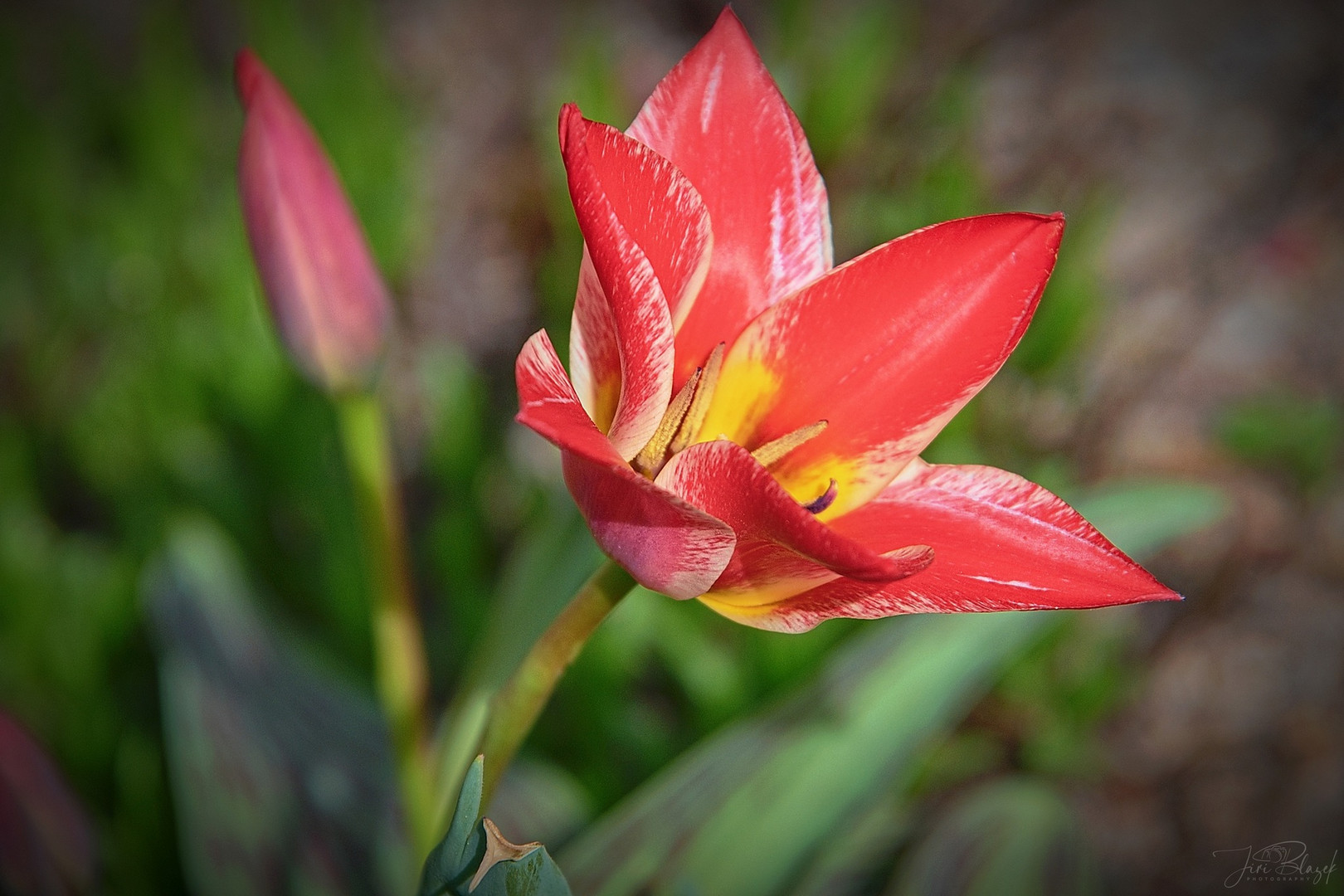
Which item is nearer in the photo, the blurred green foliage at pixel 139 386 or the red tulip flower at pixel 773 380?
the red tulip flower at pixel 773 380

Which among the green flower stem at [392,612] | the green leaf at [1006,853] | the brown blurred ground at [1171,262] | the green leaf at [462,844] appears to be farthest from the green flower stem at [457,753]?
the brown blurred ground at [1171,262]

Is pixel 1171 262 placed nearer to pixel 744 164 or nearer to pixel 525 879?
pixel 744 164

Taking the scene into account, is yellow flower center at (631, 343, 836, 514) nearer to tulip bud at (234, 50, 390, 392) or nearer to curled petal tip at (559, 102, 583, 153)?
curled petal tip at (559, 102, 583, 153)

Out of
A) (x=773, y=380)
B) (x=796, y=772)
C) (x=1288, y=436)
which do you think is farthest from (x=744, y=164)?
(x=1288, y=436)

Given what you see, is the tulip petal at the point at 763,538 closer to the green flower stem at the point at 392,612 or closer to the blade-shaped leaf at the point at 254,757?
the green flower stem at the point at 392,612

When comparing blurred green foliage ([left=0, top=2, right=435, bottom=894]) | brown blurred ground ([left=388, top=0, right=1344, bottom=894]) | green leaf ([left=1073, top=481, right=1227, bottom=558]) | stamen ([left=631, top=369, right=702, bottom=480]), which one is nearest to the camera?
stamen ([left=631, top=369, right=702, bottom=480])

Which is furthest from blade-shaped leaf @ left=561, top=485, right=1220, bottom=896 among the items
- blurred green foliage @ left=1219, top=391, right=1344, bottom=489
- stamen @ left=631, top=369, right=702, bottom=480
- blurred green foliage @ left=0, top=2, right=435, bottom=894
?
blurred green foliage @ left=1219, top=391, right=1344, bottom=489
